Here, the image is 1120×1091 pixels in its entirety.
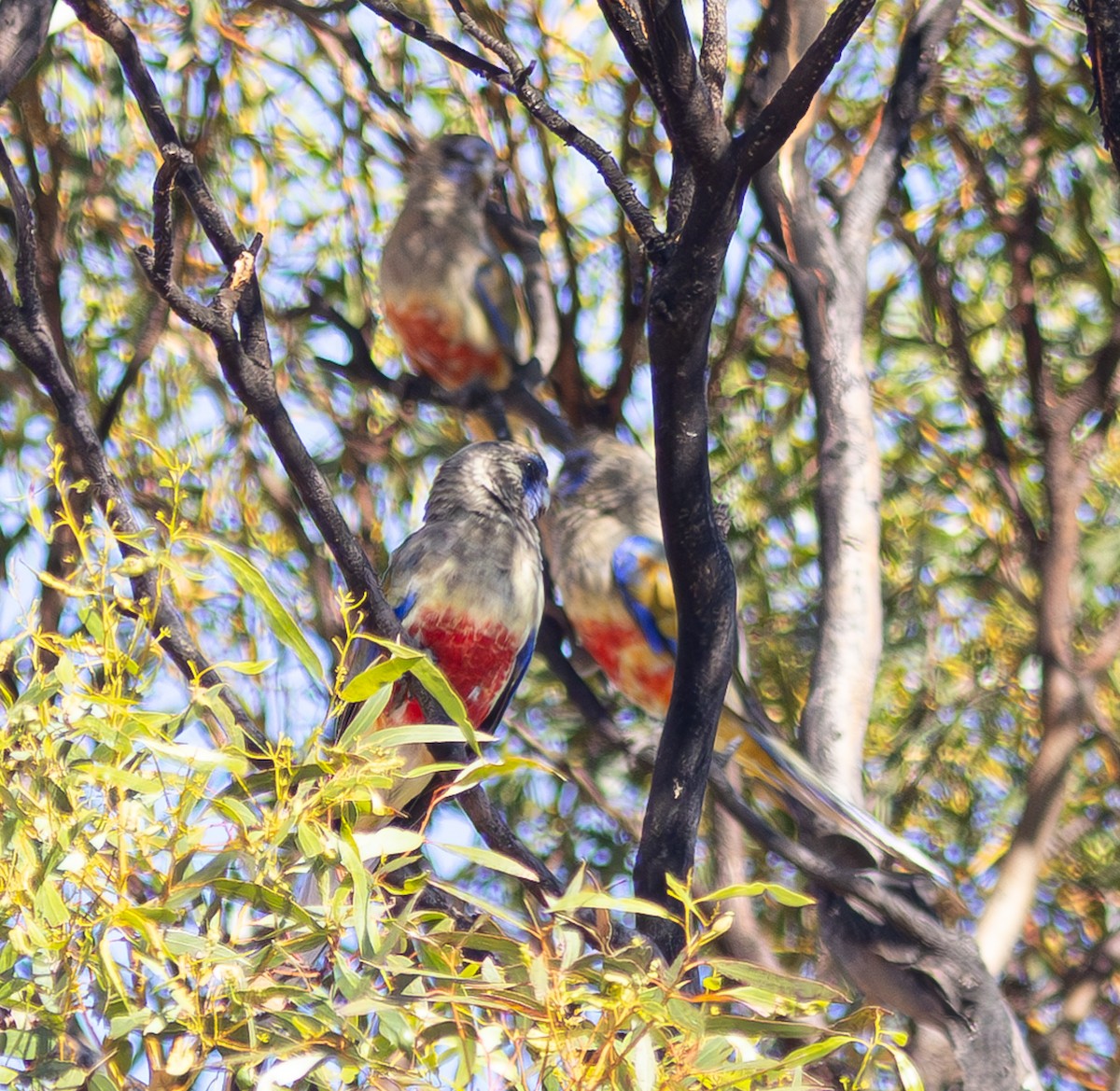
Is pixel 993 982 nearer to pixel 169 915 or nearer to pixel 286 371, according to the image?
pixel 169 915

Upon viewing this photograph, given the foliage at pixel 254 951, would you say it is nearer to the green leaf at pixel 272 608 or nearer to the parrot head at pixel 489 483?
the green leaf at pixel 272 608

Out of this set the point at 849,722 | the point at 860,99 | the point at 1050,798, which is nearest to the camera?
the point at 849,722

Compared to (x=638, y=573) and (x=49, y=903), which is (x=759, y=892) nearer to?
(x=49, y=903)

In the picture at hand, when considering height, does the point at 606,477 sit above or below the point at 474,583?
above

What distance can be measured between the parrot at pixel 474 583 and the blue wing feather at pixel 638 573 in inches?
27.3

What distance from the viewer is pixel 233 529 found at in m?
3.68

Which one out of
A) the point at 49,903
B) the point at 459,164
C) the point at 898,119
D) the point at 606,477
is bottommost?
the point at 49,903

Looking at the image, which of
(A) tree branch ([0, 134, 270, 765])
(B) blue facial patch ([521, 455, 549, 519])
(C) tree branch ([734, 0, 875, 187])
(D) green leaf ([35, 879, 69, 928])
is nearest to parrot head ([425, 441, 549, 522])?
(B) blue facial patch ([521, 455, 549, 519])

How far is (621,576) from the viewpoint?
3.60 meters

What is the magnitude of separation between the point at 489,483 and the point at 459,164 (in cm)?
182

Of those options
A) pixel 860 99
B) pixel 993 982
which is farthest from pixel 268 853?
pixel 860 99

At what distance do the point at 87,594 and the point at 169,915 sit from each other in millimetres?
273

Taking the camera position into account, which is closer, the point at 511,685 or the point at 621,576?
the point at 511,685

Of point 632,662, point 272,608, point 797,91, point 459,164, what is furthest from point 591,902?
point 459,164
